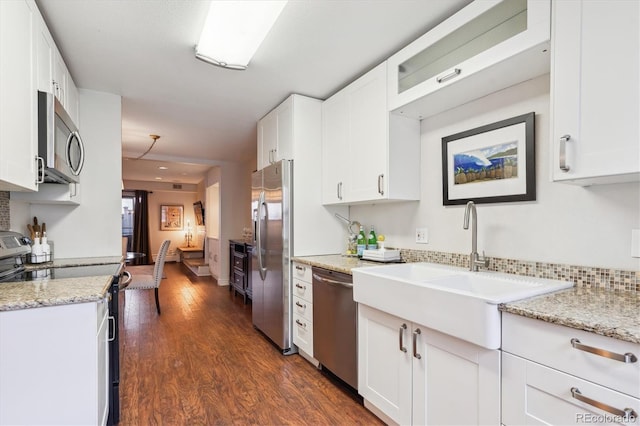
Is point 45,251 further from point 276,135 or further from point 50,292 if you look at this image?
point 276,135

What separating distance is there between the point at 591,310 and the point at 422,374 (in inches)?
30.3

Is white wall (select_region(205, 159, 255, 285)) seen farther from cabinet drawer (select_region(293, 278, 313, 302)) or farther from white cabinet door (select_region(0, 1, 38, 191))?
white cabinet door (select_region(0, 1, 38, 191))

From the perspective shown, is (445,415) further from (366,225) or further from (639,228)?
(366,225)

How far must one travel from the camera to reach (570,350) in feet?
3.39

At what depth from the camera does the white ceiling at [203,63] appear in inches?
69.5

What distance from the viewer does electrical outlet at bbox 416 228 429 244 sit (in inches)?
91.4

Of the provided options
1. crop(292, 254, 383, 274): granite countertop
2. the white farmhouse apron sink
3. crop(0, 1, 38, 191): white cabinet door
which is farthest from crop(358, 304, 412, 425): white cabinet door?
crop(0, 1, 38, 191): white cabinet door

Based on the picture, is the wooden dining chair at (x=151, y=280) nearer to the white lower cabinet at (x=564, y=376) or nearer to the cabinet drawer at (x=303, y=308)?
the cabinet drawer at (x=303, y=308)

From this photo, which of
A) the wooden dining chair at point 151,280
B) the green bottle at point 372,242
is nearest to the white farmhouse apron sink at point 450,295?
the green bottle at point 372,242

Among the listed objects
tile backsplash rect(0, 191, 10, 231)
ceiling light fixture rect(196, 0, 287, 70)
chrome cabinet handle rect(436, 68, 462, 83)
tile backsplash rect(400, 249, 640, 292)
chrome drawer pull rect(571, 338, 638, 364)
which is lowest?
chrome drawer pull rect(571, 338, 638, 364)

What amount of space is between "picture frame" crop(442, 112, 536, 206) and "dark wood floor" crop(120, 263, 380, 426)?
1493 millimetres

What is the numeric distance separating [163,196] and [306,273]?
27.7ft

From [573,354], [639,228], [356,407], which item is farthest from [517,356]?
[356,407]

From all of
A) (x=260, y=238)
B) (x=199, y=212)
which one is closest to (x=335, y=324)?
(x=260, y=238)
